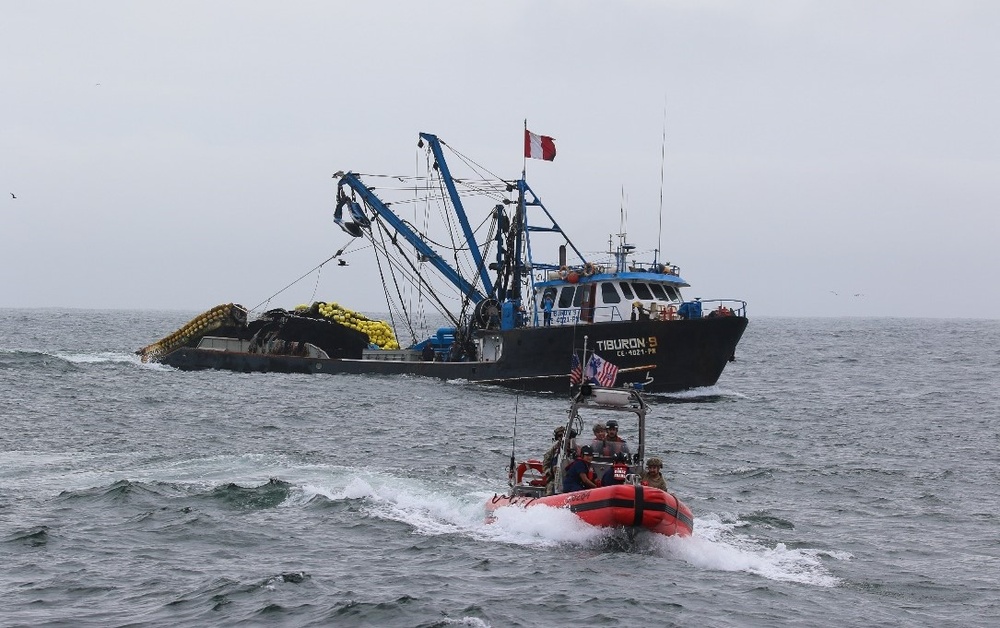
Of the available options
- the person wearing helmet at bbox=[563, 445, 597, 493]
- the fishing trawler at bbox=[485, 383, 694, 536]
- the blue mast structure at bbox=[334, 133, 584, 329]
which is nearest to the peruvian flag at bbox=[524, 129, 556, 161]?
the blue mast structure at bbox=[334, 133, 584, 329]

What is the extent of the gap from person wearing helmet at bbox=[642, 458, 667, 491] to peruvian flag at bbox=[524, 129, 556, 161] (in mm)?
26947

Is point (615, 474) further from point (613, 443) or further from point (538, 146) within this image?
point (538, 146)

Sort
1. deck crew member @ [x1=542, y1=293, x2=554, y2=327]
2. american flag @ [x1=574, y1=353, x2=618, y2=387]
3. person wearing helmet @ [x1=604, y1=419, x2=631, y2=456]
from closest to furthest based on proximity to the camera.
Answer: person wearing helmet @ [x1=604, y1=419, x2=631, y2=456], american flag @ [x1=574, y1=353, x2=618, y2=387], deck crew member @ [x1=542, y1=293, x2=554, y2=327]

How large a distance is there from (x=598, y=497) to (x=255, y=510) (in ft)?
21.3

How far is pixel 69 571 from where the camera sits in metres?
15.3

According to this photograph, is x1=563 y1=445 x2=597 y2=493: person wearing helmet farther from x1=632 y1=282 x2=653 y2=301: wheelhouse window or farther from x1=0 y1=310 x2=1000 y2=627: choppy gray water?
x1=632 y1=282 x2=653 y2=301: wheelhouse window

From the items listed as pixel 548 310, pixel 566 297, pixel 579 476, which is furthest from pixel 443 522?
pixel 566 297

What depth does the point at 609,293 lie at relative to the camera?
4034 cm

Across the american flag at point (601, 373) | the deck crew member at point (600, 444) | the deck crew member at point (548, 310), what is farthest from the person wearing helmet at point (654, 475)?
the deck crew member at point (548, 310)

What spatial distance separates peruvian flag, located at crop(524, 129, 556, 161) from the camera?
141 feet

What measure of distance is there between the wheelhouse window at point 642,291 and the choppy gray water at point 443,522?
411cm

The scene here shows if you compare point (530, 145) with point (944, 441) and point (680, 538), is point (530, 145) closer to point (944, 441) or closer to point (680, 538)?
point (944, 441)

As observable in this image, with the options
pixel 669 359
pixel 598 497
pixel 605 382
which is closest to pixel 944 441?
pixel 669 359

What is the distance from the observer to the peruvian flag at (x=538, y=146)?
4294 cm
